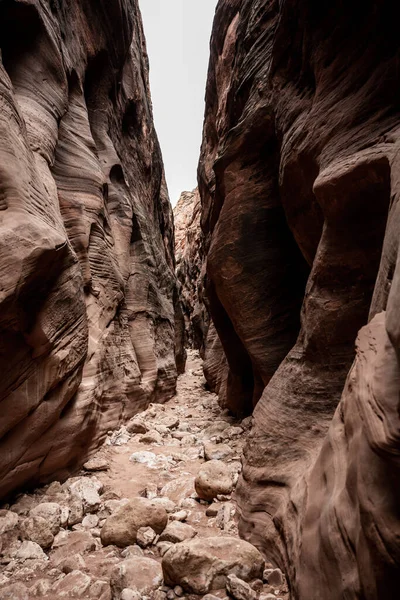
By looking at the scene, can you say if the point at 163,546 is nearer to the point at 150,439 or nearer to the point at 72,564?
the point at 72,564

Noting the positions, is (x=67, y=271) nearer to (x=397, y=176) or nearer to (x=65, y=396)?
(x=65, y=396)

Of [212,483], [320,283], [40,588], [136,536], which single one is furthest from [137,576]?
[320,283]

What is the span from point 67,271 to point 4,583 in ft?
10.5

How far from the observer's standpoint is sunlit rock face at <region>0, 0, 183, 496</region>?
11.2 feet

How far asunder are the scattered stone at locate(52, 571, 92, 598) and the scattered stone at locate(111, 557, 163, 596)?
0.23 meters

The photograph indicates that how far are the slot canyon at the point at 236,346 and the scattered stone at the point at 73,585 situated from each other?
1cm

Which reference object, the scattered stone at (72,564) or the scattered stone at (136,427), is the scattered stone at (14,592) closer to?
the scattered stone at (72,564)

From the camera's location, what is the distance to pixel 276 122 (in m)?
4.93

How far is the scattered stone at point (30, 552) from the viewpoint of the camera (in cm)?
268

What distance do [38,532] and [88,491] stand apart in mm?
786

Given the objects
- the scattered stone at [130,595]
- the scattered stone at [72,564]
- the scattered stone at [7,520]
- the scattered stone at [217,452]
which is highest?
the scattered stone at [130,595]

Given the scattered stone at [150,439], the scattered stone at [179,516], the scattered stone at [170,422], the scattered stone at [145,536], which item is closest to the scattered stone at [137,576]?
the scattered stone at [145,536]

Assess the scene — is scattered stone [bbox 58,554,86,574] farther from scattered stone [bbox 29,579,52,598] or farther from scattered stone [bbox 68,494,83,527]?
scattered stone [bbox 68,494,83,527]

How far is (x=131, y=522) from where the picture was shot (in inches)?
115
